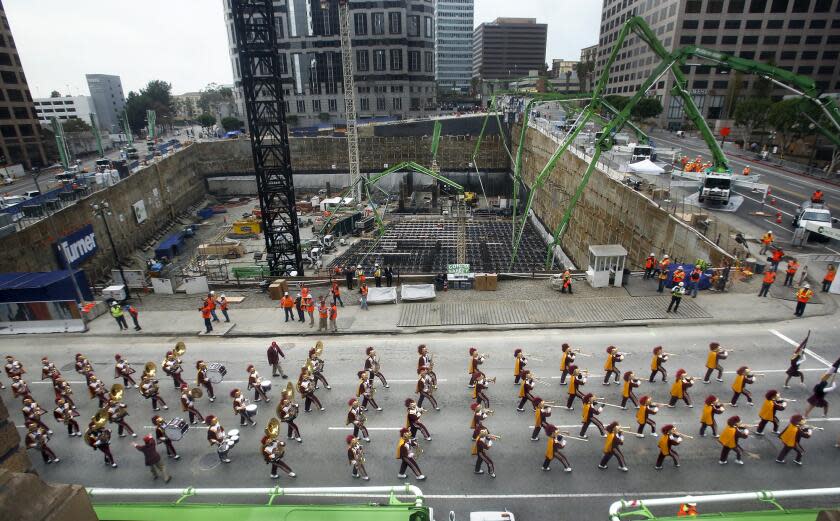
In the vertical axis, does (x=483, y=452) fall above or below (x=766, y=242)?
below

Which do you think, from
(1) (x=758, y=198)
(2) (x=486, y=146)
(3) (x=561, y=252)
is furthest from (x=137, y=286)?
(2) (x=486, y=146)

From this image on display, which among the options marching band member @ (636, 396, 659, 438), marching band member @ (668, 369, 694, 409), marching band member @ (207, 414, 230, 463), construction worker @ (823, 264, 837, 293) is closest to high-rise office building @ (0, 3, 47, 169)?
marching band member @ (207, 414, 230, 463)

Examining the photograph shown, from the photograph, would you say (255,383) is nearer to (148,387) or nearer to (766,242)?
(148,387)

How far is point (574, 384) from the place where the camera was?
1423 centimetres

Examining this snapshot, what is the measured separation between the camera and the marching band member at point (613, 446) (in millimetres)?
11656

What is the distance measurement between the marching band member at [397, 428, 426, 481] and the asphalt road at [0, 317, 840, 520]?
0.31m

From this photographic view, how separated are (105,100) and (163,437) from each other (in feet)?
492

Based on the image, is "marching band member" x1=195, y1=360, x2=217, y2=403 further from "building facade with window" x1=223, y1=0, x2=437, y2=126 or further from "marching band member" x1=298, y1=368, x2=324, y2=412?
"building facade with window" x1=223, y1=0, x2=437, y2=126

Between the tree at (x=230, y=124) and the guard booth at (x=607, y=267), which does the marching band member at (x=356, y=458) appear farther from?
the tree at (x=230, y=124)

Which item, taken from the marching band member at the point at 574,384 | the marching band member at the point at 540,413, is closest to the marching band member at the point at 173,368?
the marching band member at the point at 540,413

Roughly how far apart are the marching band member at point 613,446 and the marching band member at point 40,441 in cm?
1633

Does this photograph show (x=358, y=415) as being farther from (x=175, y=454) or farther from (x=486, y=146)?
(x=486, y=146)

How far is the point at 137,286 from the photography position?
26.8 m

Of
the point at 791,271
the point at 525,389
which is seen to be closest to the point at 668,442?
the point at 525,389
